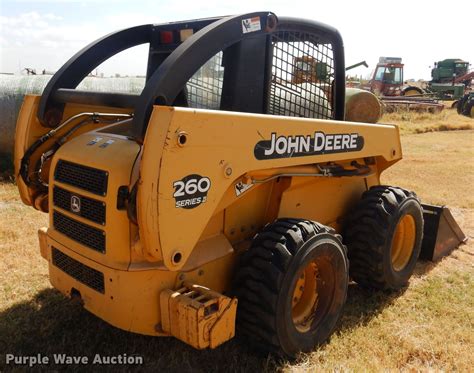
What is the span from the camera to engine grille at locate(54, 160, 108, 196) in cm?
269

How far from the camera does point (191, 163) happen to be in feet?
7.96

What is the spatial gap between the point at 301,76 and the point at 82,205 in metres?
1.72

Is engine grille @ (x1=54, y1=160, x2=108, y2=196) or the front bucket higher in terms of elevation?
engine grille @ (x1=54, y1=160, x2=108, y2=196)

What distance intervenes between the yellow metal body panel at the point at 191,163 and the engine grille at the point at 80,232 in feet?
1.46

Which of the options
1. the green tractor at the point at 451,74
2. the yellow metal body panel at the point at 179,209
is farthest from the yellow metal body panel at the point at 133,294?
the green tractor at the point at 451,74

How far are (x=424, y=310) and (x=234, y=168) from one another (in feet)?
7.20

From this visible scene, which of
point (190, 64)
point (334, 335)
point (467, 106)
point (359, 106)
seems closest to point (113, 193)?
point (190, 64)

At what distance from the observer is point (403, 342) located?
3.35m

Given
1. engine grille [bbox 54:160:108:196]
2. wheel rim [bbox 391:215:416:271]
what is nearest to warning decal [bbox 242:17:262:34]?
engine grille [bbox 54:160:108:196]

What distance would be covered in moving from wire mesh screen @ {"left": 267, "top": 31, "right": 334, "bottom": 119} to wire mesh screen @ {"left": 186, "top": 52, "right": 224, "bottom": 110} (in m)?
0.35

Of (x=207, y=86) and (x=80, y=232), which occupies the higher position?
(x=207, y=86)

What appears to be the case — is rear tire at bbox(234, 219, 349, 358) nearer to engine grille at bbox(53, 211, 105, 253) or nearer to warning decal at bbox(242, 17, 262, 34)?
engine grille at bbox(53, 211, 105, 253)

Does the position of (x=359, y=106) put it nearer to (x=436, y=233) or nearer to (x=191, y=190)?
(x=436, y=233)

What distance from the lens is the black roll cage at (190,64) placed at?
2.51 meters
